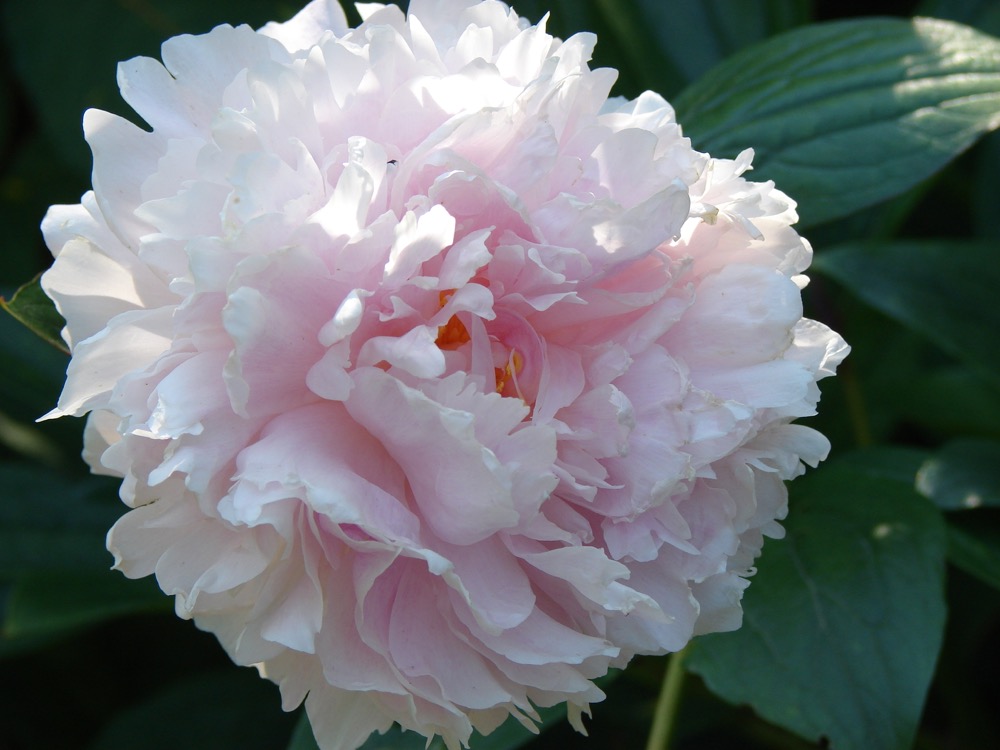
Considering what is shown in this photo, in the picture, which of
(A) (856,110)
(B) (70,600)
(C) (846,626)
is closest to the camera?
(C) (846,626)

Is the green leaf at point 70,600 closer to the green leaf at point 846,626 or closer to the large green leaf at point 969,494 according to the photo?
the green leaf at point 846,626

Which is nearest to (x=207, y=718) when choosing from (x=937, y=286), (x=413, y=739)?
(x=413, y=739)

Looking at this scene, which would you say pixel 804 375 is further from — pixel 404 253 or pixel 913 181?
pixel 913 181

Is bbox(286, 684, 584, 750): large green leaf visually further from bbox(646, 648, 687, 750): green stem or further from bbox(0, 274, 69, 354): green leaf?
bbox(0, 274, 69, 354): green leaf

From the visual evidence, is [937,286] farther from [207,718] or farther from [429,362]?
[207,718]

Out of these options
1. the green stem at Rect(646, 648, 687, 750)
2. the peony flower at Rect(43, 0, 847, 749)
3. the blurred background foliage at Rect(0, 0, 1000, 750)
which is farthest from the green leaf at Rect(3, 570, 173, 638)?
the green stem at Rect(646, 648, 687, 750)

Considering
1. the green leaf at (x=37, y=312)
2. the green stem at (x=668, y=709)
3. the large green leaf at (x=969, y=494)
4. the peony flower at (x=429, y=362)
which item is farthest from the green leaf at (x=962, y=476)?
the green leaf at (x=37, y=312)
